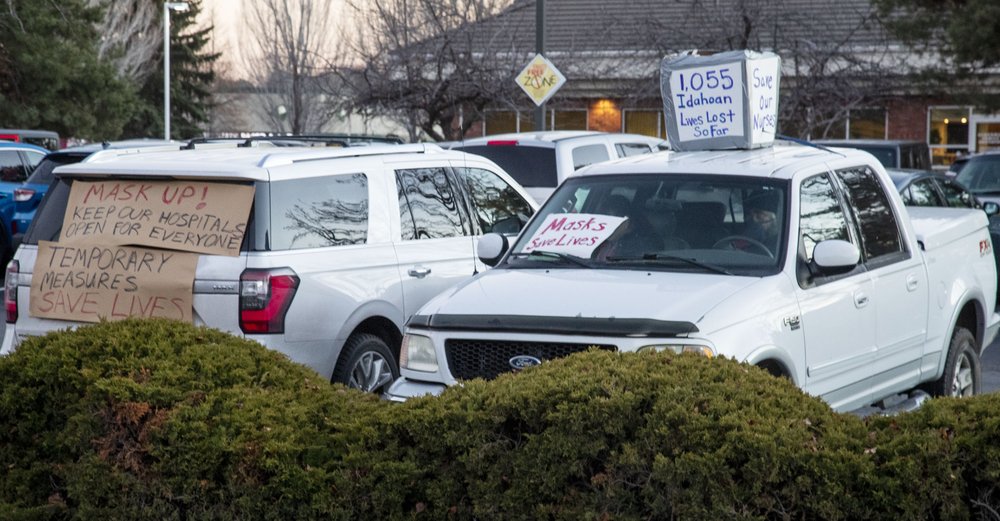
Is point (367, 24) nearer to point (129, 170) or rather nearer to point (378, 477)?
point (129, 170)

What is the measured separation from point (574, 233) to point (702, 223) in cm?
68

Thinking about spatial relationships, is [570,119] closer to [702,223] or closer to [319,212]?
[319,212]

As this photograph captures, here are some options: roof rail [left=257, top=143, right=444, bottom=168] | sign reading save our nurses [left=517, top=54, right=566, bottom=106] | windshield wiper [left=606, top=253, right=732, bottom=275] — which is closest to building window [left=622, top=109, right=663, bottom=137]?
sign reading save our nurses [left=517, top=54, right=566, bottom=106]

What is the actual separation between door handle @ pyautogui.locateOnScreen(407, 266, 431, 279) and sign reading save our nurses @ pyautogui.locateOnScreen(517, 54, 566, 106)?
33.2ft

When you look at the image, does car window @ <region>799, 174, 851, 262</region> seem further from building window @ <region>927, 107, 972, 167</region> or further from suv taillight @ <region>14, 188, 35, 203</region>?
building window @ <region>927, 107, 972, 167</region>

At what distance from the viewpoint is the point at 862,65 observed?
2691 centimetres

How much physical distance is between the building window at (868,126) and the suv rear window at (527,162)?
66.6 feet

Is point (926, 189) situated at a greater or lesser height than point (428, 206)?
lesser

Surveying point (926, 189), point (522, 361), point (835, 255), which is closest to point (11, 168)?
point (926, 189)

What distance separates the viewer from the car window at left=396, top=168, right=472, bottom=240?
8148 millimetres

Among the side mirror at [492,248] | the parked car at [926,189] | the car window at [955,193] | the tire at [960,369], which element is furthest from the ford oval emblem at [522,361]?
the car window at [955,193]

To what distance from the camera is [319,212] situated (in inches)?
294

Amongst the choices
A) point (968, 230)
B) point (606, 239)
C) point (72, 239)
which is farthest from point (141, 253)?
point (968, 230)

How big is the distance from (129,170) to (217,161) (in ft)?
1.66
